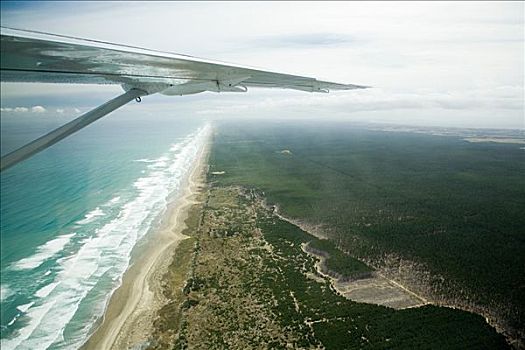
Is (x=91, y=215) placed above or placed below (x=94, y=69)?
below

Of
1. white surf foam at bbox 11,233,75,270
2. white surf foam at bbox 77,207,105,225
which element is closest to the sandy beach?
white surf foam at bbox 11,233,75,270

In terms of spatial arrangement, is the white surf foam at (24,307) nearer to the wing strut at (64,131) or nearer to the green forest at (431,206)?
the wing strut at (64,131)

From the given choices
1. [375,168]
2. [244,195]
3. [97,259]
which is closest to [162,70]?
[97,259]

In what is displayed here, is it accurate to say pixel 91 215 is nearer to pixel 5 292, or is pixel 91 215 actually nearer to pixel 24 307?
pixel 5 292

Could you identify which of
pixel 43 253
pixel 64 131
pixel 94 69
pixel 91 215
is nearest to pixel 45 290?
pixel 43 253

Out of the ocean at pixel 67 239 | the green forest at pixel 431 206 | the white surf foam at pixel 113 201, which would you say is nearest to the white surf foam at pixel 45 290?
the ocean at pixel 67 239

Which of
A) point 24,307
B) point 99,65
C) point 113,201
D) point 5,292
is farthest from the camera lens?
point 113,201
